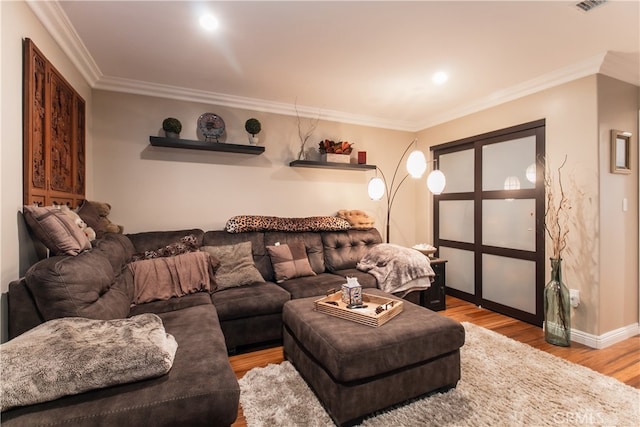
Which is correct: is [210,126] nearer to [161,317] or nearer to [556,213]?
[161,317]

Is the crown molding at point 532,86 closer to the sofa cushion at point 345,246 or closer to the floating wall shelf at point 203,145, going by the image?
the sofa cushion at point 345,246

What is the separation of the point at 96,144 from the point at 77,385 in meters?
2.72

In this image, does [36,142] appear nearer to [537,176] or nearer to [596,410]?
[596,410]

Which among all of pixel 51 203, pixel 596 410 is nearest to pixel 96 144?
pixel 51 203

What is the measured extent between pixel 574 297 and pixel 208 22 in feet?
12.7

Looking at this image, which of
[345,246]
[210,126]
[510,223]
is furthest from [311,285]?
[510,223]

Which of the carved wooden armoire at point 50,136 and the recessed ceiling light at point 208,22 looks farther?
the recessed ceiling light at point 208,22

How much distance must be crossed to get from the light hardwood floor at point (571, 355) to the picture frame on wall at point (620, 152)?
5.23 ft

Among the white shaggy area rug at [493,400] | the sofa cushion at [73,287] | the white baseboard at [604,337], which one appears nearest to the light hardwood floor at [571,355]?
the white baseboard at [604,337]

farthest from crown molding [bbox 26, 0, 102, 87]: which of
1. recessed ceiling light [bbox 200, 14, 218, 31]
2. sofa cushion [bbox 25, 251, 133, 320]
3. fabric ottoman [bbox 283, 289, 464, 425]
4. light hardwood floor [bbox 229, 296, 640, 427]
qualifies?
light hardwood floor [bbox 229, 296, 640, 427]

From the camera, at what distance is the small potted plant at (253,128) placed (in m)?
3.45

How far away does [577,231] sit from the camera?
2.77m

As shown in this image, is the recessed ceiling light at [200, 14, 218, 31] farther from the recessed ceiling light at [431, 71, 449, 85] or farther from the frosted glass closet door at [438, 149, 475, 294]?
the frosted glass closet door at [438, 149, 475, 294]

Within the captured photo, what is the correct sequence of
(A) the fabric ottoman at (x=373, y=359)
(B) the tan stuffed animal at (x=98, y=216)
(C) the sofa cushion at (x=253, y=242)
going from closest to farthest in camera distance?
(A) the fabric ottoman at (x=373, y=359) < (B) the tan stuffed animal at (x=98, y=216) < (C) the sofa cushion at (x=253, y=242)
